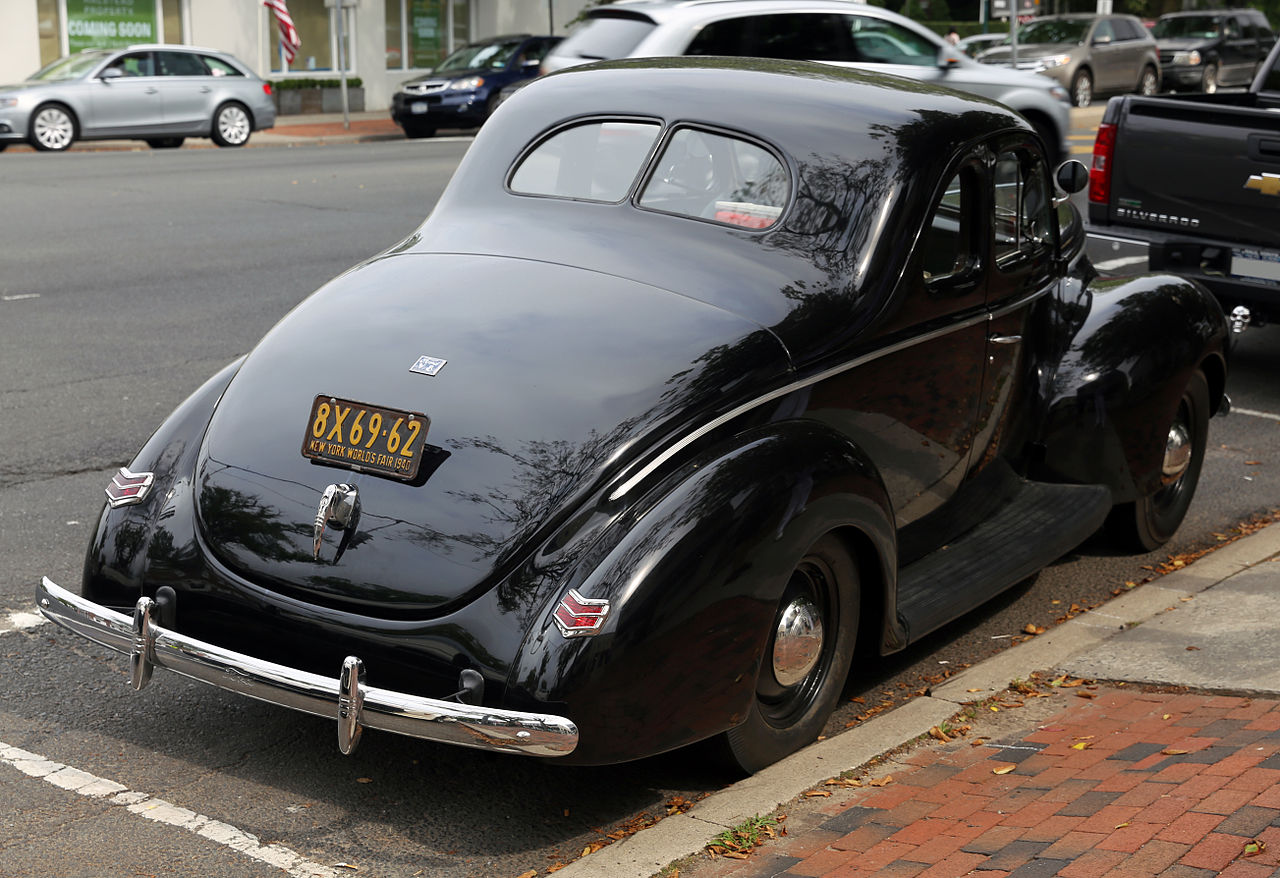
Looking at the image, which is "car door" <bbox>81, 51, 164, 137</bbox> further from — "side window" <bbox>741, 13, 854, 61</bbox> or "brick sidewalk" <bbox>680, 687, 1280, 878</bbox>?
"brick sidewalk" <bbox>680, 687, 1280, 878</bbox>

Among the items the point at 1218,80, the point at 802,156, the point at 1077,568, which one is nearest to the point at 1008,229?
the point at 802,156

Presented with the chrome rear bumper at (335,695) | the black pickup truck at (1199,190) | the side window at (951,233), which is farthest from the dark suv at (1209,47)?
the chrome rear bumper at (335,695)

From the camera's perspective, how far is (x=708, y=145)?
495 cm

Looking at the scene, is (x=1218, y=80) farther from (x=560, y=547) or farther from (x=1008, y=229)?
(x=560, y=547)

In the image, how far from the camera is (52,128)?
2172 centimetres

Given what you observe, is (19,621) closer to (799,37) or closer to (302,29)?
(799,37)

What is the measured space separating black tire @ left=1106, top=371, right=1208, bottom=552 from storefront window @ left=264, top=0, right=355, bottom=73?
28.8 metres

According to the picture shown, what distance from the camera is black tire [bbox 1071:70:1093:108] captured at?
30.6 metres

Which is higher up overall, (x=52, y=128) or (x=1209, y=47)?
(x=1209, y=47)

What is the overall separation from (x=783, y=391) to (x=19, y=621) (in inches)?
106

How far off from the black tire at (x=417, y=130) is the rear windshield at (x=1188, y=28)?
1857cm

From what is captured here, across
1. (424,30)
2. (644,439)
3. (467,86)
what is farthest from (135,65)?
(644,439)

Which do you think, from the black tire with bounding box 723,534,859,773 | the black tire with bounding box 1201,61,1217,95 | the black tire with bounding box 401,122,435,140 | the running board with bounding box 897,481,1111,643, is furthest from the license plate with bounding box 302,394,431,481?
the black tire with bounding box 1201,61,1217,95

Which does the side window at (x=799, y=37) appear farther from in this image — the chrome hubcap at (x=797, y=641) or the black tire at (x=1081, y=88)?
the black tire at (x=1081, y=88)
